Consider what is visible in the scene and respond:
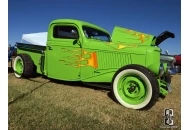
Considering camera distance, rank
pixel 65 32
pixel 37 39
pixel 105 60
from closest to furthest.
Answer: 1. pixel 105 60
2. pixel 65 32
3. pixel 37 39

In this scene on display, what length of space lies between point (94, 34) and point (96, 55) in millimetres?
509

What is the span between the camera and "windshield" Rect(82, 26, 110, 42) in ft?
9.30

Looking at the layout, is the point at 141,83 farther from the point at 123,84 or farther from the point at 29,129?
the point at 29,129

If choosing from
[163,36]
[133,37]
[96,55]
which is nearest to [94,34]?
[96,55]

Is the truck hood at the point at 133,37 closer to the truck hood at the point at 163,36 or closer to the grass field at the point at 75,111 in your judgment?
the truck hood at the point at 163,36

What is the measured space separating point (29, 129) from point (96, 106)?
73 cm

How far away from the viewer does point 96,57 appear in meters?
2.57

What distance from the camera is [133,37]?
8.41 ft

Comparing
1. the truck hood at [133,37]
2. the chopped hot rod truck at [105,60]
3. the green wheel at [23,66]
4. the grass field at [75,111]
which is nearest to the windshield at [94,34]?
the chopped hot rod truck at [105,60]

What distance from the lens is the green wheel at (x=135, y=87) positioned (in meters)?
1.99

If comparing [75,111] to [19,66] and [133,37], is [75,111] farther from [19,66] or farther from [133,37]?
[19,66]

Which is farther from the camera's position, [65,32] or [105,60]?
[65,32]

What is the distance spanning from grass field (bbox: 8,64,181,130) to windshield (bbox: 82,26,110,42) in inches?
29.0
